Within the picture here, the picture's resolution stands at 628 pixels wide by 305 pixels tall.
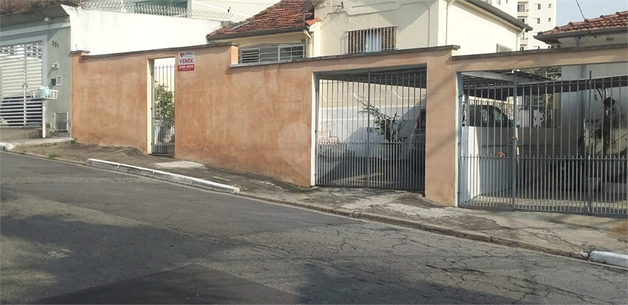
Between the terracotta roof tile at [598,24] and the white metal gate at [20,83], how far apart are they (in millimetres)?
15484

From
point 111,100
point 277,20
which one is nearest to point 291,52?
point 277,20

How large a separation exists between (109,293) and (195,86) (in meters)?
10.2

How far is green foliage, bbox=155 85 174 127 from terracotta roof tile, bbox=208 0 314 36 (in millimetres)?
4550

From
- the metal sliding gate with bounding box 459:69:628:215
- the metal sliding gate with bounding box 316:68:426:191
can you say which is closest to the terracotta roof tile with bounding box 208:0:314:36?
the metal sliding gate with bounding box 316:68:426:191

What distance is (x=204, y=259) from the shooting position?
6.49 metres

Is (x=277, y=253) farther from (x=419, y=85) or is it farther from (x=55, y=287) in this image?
(x=419, y=85)

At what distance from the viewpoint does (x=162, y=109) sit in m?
16.0

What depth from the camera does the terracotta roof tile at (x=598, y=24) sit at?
544 inches

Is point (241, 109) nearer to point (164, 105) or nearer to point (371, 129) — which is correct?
point (164, 105)

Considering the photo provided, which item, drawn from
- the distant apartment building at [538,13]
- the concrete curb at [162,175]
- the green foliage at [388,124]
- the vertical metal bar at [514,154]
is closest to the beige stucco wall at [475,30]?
the green foliage at [388,124]

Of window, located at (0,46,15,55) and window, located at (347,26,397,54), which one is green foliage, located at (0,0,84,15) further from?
window, located at (347,26,397,54)

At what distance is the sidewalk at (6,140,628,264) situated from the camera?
8766 mm

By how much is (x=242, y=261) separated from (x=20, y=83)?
50.8ft

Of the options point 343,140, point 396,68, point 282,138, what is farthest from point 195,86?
point 396,68
